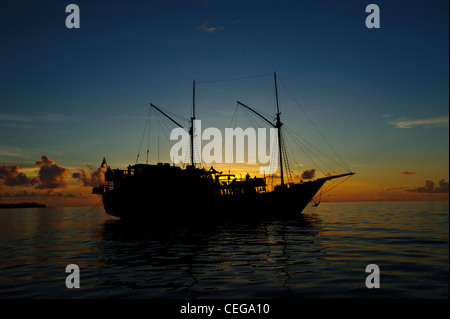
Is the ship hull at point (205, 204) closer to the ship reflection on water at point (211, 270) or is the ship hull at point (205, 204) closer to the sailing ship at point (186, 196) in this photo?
the sailing ship at point (186, 196)

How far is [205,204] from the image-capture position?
59.4 meters

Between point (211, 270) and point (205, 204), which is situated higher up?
point (211, 270)

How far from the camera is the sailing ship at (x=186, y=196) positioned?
58.0 m

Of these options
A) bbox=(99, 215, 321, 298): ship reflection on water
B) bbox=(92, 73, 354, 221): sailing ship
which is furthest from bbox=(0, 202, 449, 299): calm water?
bbox=(92, 73, 354, 221): sailing ship

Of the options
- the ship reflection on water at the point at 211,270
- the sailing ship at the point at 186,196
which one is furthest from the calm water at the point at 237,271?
the sailing ship at the point at 186,196

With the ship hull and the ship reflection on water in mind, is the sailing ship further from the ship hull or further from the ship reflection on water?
the ship reflection on water

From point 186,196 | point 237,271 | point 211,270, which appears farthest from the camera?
point 186,196

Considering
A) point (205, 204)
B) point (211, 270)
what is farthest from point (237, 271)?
point (205, 204)

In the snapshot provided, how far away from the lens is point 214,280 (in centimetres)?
1233

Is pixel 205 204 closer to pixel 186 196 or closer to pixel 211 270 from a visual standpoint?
pixel 186 196

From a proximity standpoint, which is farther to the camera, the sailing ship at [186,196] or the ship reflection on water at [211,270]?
the sailing ship at [186,196]

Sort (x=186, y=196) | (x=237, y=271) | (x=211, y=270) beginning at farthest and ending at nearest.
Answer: (x=186, y=196) → (x=211, y=270) → (x=237, y=271)

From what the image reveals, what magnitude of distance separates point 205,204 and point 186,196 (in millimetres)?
4048
